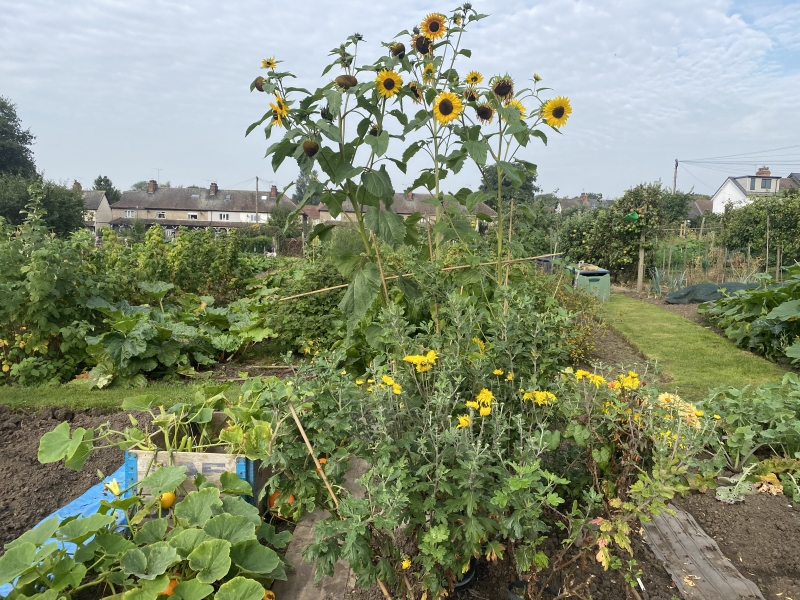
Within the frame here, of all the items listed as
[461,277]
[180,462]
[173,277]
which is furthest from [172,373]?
[461,277]

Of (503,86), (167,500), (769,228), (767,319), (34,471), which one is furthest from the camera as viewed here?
(769,228)

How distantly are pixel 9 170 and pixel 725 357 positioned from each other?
43779mm

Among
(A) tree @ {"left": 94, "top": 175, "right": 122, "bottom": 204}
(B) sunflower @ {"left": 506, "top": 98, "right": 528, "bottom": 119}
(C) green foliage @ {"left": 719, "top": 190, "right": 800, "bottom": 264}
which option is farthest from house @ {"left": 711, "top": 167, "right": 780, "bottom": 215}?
(A) tree @ {"left": 94, "top": 175, "right": 122, "bottom": 204}

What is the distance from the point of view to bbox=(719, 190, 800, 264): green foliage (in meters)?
12.4

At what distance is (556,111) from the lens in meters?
2.58

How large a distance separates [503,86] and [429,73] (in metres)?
0.38

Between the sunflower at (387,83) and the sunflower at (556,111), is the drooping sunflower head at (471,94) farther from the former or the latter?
the sunflower at (387,83)

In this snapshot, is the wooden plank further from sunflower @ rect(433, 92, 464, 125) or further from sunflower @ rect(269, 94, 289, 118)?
sunflower @ rect(269, 94, 289, 118)

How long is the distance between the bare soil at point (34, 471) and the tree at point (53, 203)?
83.5 ft

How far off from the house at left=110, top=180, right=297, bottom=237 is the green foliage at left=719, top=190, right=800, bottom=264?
3921cm

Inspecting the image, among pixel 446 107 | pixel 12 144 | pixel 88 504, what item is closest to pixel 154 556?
pixel 88 504

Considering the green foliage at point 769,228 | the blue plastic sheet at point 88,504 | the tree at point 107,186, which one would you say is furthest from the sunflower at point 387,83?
the tree at point 107,186

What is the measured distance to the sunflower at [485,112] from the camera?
2.60 m

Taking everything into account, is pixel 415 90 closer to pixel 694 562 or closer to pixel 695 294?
pixel 694 562
